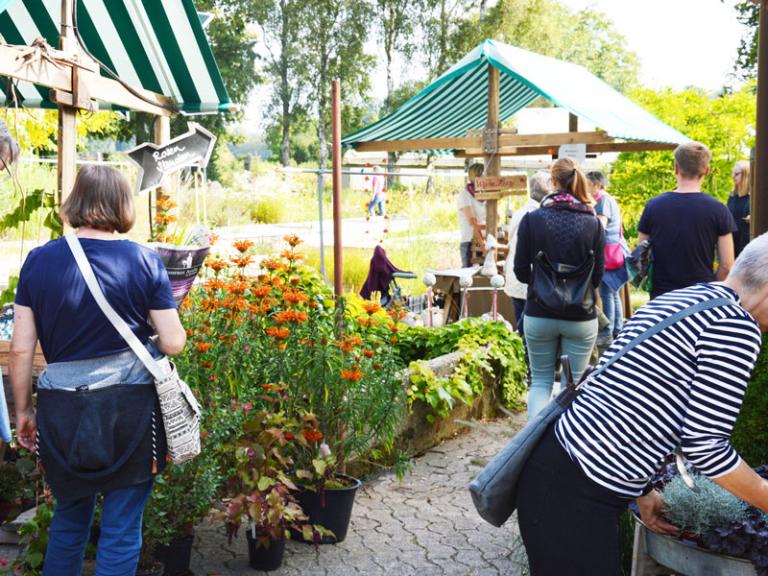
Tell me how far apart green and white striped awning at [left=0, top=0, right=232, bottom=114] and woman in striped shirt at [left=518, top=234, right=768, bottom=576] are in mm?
4774

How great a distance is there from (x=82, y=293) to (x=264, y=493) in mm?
1277

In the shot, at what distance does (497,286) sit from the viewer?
313 inches

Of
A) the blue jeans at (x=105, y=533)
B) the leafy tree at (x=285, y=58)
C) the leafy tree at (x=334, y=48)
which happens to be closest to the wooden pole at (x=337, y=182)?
the blue jeans at (x=105, y=533)

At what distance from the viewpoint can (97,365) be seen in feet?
9.06

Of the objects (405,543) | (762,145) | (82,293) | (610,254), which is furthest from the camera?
(610,254)

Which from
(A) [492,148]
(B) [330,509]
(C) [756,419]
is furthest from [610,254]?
(C) [756,419]

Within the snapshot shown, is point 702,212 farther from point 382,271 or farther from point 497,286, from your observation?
point 382,271

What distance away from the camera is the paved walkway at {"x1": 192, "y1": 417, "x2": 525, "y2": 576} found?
3824mm

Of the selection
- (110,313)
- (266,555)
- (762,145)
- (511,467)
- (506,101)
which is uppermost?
(506,101)

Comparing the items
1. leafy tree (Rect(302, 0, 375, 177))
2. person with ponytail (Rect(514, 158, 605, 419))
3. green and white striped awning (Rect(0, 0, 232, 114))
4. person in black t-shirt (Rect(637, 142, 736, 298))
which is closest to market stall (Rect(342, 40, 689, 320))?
person in black t-shirt (Rect(637, 142, 736, 298))

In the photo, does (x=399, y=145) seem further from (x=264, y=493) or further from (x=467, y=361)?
(x=264, y=493)

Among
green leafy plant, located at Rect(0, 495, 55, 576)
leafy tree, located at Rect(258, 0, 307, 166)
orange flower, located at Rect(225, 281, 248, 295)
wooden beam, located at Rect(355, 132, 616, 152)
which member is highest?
leafy tree, located at Rect(258, 0, 307, 166)

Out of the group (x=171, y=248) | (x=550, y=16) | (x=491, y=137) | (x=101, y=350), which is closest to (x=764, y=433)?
(x=101, y=350)

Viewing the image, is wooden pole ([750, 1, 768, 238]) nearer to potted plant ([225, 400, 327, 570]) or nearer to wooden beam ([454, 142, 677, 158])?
potted plant ([225, 400, 327, 570])
